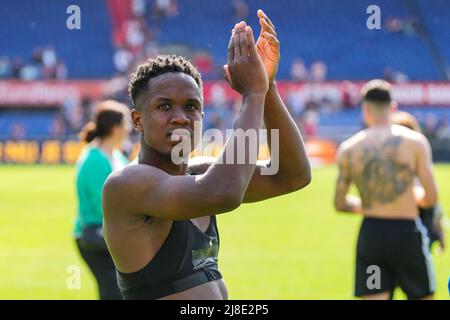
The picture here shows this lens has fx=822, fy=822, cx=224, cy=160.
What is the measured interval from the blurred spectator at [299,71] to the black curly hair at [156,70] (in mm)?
29256

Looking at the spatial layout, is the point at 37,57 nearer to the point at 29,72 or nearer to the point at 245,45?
the point at 29,72

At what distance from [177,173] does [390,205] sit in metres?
3.89

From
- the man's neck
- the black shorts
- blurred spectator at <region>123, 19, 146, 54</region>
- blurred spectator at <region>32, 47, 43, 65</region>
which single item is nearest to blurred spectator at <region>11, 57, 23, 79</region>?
blurred spectator at <region>32, 47, 43, 65</region>

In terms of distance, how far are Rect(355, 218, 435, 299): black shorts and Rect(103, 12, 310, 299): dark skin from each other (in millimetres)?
3485

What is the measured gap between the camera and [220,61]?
108ft

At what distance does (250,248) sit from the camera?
42.1 ft

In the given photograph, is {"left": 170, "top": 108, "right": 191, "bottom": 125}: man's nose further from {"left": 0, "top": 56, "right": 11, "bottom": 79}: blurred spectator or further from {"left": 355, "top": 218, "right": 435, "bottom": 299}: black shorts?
{"left": 0, "top": 56, "right": 11, "bottom": 79}: blurred spectator

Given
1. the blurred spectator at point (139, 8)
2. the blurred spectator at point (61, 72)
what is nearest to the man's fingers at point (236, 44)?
the blurred spectator at point (61, 72)

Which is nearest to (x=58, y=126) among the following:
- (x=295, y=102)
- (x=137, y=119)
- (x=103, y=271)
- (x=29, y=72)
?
(x=29, y=72)

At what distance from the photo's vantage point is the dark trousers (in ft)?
21.2

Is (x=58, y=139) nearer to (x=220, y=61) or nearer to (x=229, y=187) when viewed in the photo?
(x=220, y=61)

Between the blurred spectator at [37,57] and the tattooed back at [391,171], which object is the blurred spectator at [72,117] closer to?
the blurred spectator at [37,57]
